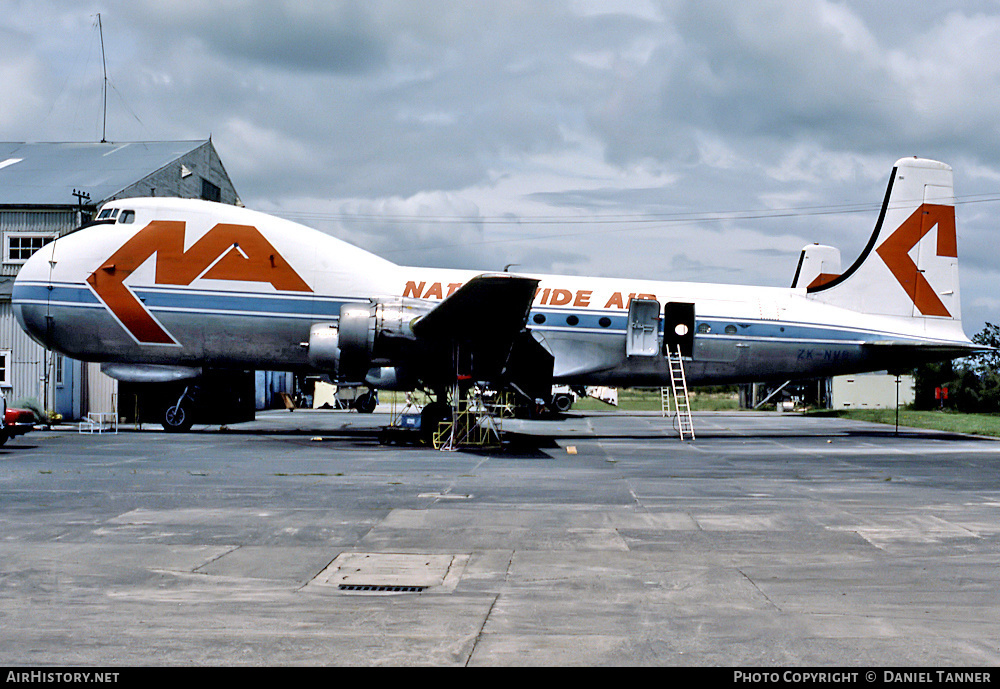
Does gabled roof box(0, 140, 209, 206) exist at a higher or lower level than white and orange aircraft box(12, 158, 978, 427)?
higher

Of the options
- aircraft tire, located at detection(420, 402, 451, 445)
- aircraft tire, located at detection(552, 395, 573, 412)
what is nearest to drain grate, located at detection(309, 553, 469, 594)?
aircraft tire, located at detection(420, 402, 451, 445)

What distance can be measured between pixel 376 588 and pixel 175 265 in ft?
59.4

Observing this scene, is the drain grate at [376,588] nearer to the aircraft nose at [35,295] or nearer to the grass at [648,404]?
the aircraft nose at [35,295]

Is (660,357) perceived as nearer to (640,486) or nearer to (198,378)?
(640,486)

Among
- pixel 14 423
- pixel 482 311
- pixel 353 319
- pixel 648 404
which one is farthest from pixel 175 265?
pixel 648 404

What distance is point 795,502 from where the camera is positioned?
11.9 m

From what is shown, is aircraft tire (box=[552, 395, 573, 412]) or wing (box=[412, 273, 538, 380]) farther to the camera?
aircraft tire (box=[552, 395, 573, 412])

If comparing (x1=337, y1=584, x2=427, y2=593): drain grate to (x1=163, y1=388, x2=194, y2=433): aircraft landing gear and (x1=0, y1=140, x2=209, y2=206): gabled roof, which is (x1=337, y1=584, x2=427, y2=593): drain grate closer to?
(x1=163, y1=388, x2=194, y2=433): aircraft landing gear

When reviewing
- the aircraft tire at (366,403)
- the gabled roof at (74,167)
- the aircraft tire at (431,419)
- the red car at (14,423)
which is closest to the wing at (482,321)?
the aircraft tire at (431,419)

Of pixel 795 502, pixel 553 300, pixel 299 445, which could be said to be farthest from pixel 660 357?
pixel 795 502

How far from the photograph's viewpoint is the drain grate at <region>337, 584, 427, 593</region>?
268 inches

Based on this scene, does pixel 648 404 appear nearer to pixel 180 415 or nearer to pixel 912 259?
pixel 912 259

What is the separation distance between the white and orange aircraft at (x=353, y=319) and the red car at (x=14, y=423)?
→ 2393 millimetres

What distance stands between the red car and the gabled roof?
14.0m
